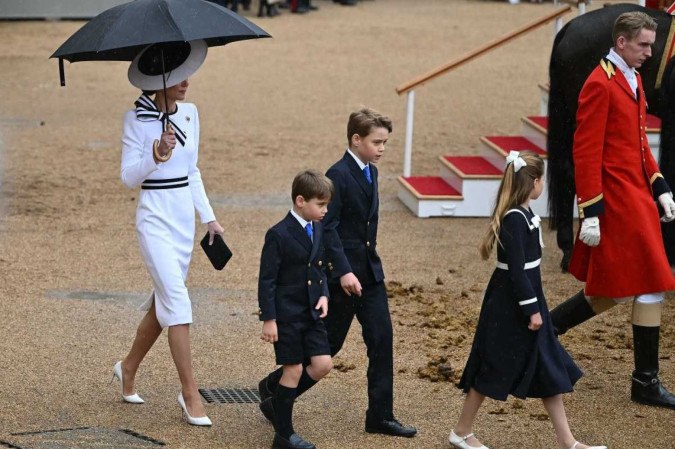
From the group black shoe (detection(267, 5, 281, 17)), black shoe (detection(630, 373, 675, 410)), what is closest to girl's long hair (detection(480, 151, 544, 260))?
black shoe (detection(630, 373, 675, 410))

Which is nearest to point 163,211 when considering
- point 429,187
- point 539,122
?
point 429,187

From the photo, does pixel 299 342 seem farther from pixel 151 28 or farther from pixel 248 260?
pixel 248 260

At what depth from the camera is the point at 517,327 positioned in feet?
16.7

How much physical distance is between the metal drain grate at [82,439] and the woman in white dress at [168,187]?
0.88 ft

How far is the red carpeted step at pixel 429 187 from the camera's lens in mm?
9633

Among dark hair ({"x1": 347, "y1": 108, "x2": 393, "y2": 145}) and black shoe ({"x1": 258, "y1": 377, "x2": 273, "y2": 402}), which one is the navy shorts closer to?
black shoe ({"x1": 258, "y1": 377, "x2": 273, "y2": 402})

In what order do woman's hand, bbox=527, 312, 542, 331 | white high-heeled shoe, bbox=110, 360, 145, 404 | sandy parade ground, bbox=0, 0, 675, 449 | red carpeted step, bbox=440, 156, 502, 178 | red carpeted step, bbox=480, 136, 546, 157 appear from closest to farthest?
woman's hand, bbox=527, 312, 542, 331 → sandy parade ground, bbox=0, 0, 675, 449 → white high-heeled shoe, bbox=110, 360, 145, 404 → red carpeted step, bbox=440, 156, 502, 178 → red carpeted step, bbox=480, 136, 546, 157

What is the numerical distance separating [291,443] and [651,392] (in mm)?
1686

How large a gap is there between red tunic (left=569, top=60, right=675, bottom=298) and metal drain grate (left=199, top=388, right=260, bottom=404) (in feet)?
5.21

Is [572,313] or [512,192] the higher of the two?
[512,192]

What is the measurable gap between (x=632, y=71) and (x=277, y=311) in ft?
6.46

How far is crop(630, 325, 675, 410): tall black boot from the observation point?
573 cm

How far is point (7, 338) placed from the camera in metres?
6.50

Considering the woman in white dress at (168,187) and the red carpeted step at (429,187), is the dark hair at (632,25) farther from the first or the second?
the red carpeted step at (429,187)
